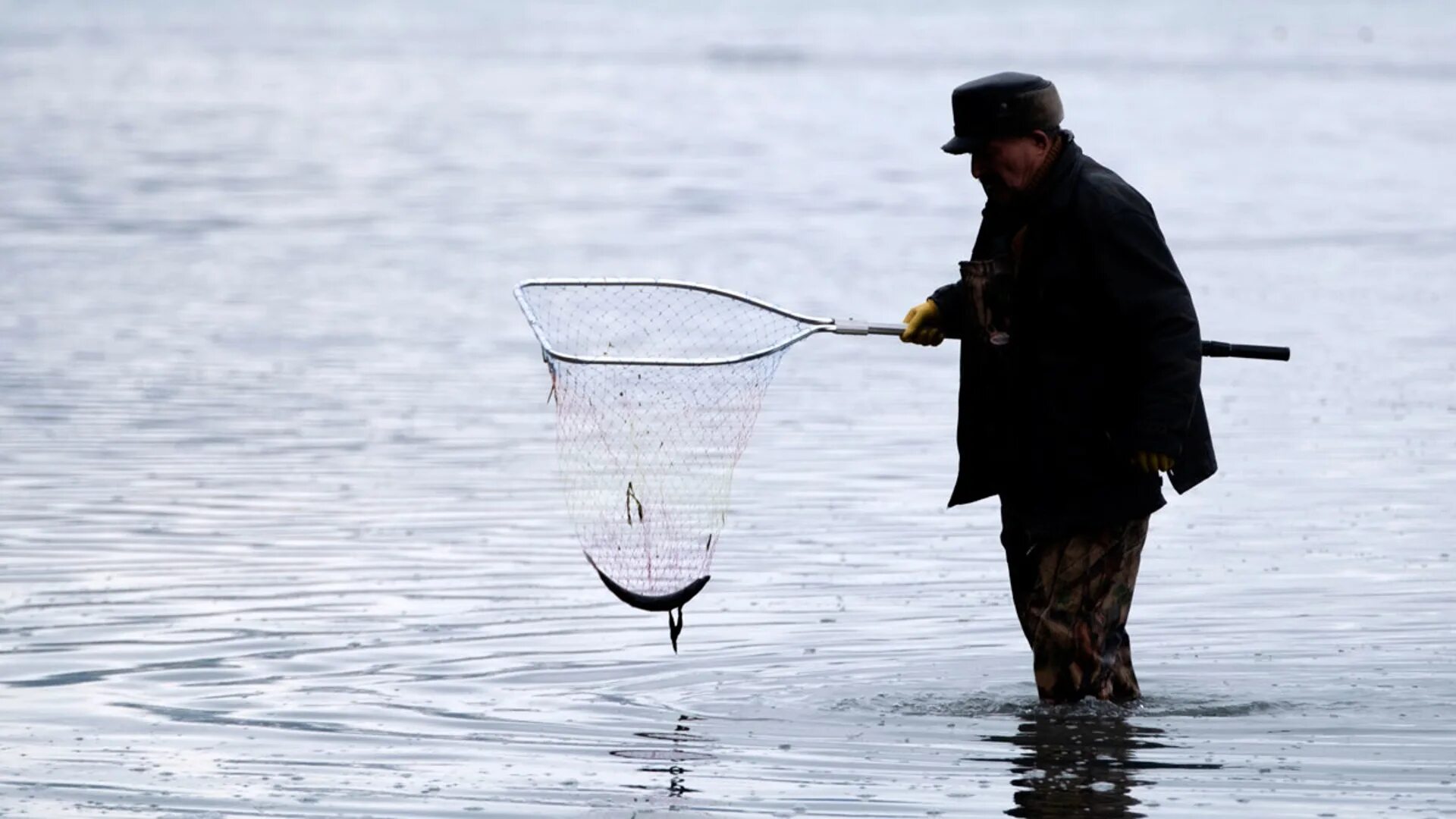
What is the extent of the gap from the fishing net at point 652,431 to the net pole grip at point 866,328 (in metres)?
0.11

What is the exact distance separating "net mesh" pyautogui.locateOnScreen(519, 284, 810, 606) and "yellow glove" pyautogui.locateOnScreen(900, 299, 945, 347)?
427 millimetres

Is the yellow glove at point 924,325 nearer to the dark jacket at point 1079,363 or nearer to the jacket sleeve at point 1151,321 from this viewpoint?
the dark jacket at point 1079,363

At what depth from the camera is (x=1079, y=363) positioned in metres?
6.48

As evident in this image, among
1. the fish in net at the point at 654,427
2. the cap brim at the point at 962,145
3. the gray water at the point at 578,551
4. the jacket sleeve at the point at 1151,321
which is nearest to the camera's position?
the jacket sleeve at the point at 1151,321

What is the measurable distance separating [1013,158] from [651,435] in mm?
4762

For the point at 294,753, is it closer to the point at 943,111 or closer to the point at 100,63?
the point at 943,111

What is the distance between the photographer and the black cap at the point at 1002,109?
6.34 metres

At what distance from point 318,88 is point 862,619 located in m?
42.0

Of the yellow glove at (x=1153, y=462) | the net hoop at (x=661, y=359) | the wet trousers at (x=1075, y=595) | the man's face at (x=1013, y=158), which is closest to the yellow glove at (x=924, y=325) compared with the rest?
the net hoop at (x=661, y=359)

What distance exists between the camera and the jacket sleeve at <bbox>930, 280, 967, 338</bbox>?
661cm

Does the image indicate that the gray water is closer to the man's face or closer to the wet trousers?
the wet trousers

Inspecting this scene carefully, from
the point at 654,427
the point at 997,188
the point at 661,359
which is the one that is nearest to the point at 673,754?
the point at 661,359

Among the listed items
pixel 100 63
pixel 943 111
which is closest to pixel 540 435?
pixel 943 111

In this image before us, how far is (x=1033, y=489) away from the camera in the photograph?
21.5ft
